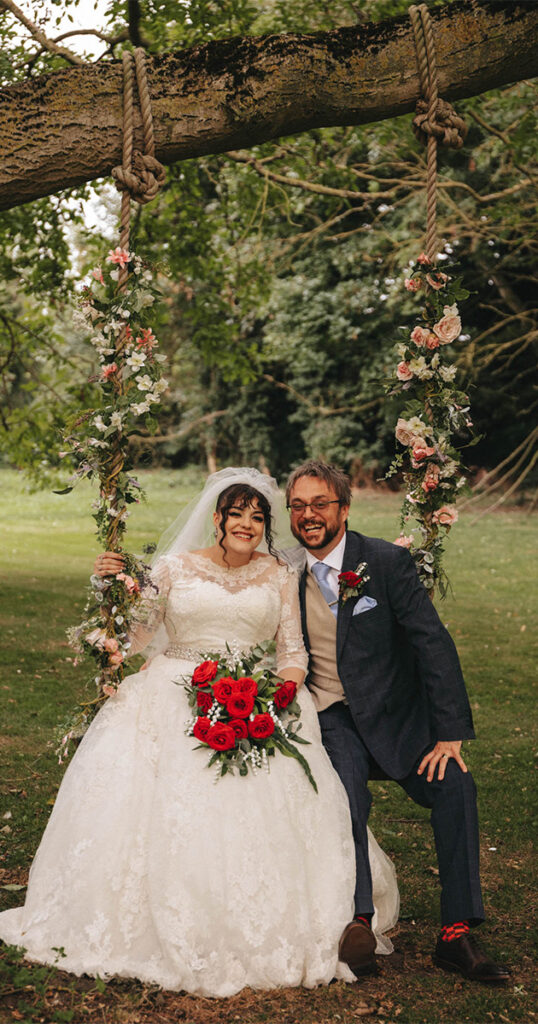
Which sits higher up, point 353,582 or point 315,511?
point 315,511

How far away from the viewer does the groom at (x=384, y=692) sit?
362 cm

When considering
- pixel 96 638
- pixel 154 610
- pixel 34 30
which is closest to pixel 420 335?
pixel 154 610

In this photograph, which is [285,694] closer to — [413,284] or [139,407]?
[139,407]

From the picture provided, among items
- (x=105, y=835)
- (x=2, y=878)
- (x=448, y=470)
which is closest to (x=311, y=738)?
(x=105, y=835)

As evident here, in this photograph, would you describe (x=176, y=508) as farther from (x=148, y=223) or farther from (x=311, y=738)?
(x=311, y=738)

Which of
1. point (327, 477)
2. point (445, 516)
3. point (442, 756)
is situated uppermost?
point (327, 477)

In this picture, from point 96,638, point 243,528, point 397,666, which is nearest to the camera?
point 96,638

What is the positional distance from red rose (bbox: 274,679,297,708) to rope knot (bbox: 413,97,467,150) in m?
2.23

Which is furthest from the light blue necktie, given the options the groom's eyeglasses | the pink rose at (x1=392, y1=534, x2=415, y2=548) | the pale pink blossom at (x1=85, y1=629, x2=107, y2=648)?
the pale pink blossom at (x1=85, y1=629, x2=107, y2=648)

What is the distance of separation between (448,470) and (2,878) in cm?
262

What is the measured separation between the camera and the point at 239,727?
3605mm

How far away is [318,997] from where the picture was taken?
10.8 ft

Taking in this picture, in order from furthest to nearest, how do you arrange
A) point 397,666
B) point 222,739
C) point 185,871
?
1. point 397,666
2. point 222,739
3. point 185,871

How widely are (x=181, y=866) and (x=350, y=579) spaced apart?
1.24m
